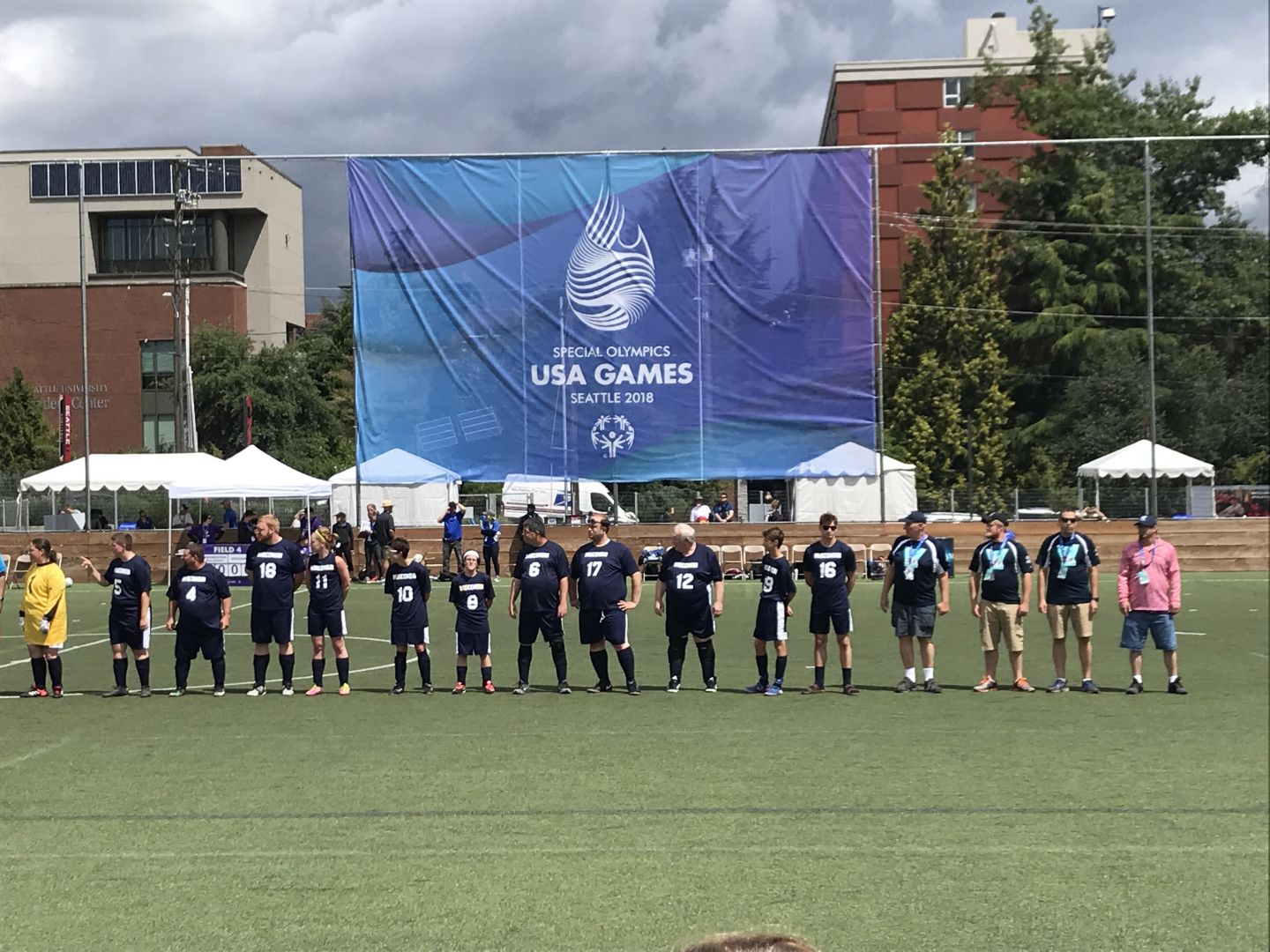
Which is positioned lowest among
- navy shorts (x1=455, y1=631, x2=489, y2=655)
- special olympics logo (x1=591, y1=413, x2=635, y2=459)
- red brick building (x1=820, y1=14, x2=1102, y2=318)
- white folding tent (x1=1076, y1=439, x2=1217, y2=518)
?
navy shorts (x1=455, y1=631, x2=489, y2=655)

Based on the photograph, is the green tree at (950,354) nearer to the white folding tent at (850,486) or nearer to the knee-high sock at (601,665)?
the white folding tent at (850,486)

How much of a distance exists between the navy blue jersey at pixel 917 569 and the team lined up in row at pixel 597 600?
0.01m

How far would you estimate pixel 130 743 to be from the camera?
1127 cm

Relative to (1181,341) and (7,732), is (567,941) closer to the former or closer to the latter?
(1181,341)

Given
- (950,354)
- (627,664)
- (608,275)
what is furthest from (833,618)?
(950,354)

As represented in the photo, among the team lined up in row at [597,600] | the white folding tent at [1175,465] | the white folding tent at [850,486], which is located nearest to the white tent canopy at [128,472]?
the white folding tent at [850,486]

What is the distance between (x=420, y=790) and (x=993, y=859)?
363cm

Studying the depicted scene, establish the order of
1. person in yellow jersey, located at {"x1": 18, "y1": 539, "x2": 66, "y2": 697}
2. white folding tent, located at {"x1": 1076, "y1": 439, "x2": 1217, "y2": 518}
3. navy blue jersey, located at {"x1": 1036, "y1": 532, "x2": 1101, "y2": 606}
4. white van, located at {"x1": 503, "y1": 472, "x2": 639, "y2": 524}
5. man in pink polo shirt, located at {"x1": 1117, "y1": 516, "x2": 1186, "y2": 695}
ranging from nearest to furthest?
white folding tent, located at {"x1": 1076, "y1": 439, "x2": 1217, "y2": 518} → man in pink polo shirt, located at {"x1": 1117, "y1": 516, "x2": 1186, "y2": 695} → navy blue jersey, located at {"x1": 1036, "y1": 532, "x2": 1101, "y2": 606} → person in yellow jersey, located at {"x1": 18, "y1": 539, "x2": 66, "y2": 697} → white van, located at {"x1": 503, "y1": 472, "x2": 639, "y2": 524}

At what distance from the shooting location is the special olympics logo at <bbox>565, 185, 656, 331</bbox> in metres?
27.9

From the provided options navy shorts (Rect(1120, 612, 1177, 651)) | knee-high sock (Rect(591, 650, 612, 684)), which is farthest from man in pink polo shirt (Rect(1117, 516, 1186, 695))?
knee-high sock (Rect(591, 650, 612, 684))

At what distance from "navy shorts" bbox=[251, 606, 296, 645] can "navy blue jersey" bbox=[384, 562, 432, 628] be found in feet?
3.42

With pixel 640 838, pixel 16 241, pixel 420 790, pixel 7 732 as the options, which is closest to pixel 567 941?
pixel 640 838

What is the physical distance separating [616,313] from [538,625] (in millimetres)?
14314

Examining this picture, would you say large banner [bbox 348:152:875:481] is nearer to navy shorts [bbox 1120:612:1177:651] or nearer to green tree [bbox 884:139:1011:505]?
navy shorts [bbox 1120:612:1177:651]
